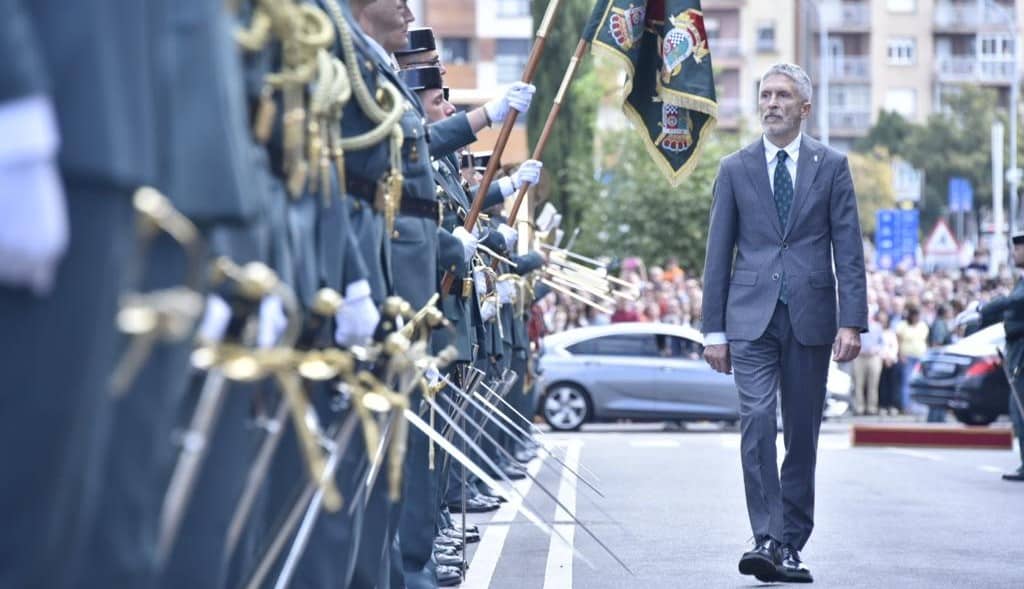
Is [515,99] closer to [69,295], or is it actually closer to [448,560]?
[448,560]

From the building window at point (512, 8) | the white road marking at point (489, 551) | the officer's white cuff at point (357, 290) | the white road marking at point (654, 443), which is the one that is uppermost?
the building window at point (512, 8)

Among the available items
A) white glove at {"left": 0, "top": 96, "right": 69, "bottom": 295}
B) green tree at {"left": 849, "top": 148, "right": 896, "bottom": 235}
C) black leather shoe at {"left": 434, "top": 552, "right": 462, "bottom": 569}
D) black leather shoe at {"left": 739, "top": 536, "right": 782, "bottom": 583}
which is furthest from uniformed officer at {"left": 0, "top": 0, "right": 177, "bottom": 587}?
green tree at {"left": 849, "top": 148, "right": 896, "bottom": 235}

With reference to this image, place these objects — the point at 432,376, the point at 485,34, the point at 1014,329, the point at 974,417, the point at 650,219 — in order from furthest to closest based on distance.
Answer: the point at 485,34 < the point at 650,219 < the point at 974,417 < the point at 1014,329 < the point at 432,376

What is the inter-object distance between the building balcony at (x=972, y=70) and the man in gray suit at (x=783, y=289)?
103 meters

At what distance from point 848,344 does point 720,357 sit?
60 centimetres

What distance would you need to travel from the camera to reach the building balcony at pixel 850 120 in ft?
371

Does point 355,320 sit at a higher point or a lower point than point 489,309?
higher

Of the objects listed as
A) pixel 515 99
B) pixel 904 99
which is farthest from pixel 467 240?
pixel 904 99

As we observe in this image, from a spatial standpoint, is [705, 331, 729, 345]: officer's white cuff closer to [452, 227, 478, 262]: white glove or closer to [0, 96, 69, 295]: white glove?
[452, 227, 478, 262]: white glove

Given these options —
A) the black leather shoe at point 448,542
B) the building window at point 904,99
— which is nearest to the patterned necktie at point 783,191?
the black leather shoe at point 448,542

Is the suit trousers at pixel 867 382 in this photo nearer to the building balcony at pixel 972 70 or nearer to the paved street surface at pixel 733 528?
the paved street surface at pixel 733 528

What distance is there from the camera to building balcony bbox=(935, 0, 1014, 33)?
11238 centimetres

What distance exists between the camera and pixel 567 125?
180 ft

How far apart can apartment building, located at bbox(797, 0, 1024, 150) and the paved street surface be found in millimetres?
92646
